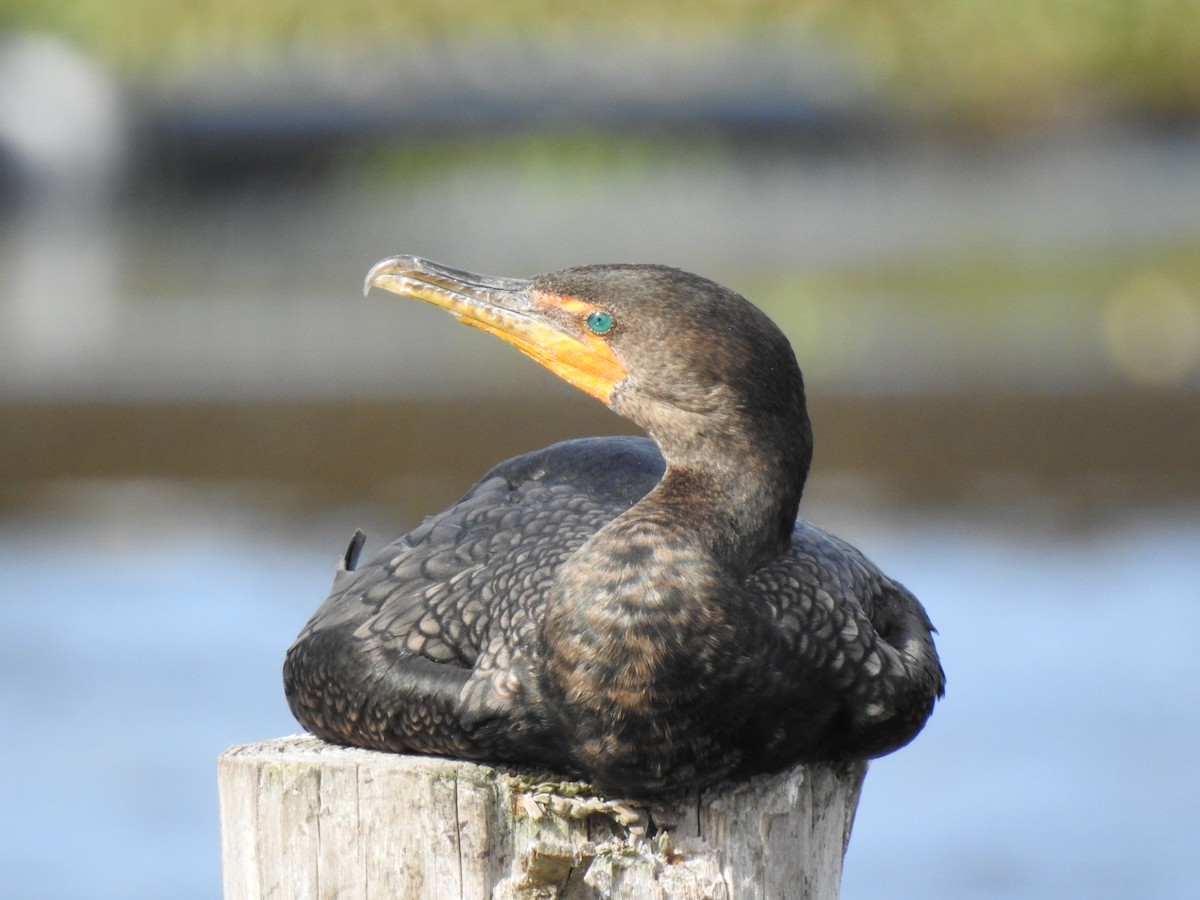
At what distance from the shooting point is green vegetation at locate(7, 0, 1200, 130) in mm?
19500

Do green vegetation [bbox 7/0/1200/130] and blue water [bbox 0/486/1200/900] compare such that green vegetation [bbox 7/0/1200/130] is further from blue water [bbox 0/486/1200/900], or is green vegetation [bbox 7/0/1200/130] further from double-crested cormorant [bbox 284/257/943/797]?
double-crested cormorant [bbox 284/257/943/797]

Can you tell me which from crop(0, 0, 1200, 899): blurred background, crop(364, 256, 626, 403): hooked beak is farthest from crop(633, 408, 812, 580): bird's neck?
crop(0, 0, 1200, 899): blurred background

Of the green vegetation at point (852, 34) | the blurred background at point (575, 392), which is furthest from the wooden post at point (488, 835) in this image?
the green vegetation at point (852, 34)

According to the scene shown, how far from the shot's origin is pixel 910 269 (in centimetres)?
1552

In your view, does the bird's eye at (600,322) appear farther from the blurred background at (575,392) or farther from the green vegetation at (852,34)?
→ the green vegetation at (852,34)

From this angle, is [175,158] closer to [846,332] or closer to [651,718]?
[846,332]

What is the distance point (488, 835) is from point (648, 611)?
438 millimetres

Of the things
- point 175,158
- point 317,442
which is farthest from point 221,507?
point 175,158

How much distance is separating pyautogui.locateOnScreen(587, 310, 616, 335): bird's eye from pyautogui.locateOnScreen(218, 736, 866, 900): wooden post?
2.44ft

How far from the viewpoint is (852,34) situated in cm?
2019

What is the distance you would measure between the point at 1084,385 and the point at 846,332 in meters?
2.22

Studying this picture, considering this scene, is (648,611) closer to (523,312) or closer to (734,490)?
(734,490)

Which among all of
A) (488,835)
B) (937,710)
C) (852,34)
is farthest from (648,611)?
(852,34)

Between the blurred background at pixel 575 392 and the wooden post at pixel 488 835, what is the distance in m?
3.51
